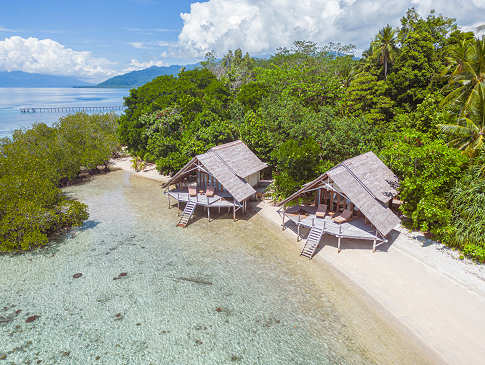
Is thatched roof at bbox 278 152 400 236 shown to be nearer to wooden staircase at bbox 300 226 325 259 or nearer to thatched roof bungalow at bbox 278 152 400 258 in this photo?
thatched roof bungalow at bbox 278 152 400 258

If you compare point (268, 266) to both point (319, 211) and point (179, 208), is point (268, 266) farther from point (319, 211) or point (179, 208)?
point (179, 208)

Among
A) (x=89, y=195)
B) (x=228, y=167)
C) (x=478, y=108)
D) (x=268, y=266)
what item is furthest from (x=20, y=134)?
(x=478, y=108)

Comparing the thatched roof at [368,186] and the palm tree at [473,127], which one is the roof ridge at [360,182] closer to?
the thatched roof at [368,186]

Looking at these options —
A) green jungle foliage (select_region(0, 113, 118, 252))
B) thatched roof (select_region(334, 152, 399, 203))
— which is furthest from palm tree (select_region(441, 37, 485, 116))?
green jungle foliage (select_region(0, 113, 118, 252))

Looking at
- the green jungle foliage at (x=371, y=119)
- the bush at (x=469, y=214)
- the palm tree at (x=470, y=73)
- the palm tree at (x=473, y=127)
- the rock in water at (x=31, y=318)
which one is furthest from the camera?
the palm tree at (x=470, y=73)

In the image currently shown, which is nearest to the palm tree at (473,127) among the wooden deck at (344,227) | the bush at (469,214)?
the bush at (469,214)

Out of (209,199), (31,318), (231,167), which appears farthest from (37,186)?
(231,167)
